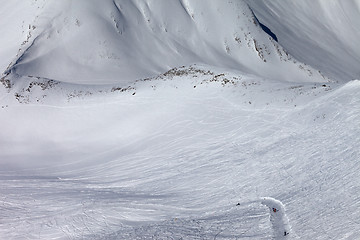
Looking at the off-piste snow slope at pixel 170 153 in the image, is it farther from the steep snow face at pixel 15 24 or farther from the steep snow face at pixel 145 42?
the steep snow face at pixel 15 24

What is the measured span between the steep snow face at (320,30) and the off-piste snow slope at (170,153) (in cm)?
2453

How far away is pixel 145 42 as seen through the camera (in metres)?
55.3

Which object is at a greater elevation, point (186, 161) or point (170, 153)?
point (170, 153)

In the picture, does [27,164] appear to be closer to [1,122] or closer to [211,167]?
[1,122]

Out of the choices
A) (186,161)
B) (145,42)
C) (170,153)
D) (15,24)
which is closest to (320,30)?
(145,42)

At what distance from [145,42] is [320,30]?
30.2 meters

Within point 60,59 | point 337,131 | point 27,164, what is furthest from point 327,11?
point 27,164

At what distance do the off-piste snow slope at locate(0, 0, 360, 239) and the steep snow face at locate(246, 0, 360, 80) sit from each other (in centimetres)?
2453

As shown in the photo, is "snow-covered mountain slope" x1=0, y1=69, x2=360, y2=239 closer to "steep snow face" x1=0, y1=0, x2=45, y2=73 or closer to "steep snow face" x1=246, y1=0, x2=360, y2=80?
"steep snow face" x1=0, y1=0, x2=45, y2=73

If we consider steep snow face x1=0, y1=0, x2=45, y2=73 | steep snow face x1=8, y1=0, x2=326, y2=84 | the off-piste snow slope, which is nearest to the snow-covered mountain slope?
the off-piste snow slope

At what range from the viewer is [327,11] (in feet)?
247

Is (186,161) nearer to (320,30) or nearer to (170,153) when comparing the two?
(170,153)

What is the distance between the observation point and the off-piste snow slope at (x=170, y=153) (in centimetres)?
2016

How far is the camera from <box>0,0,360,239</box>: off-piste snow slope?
20.2 m
